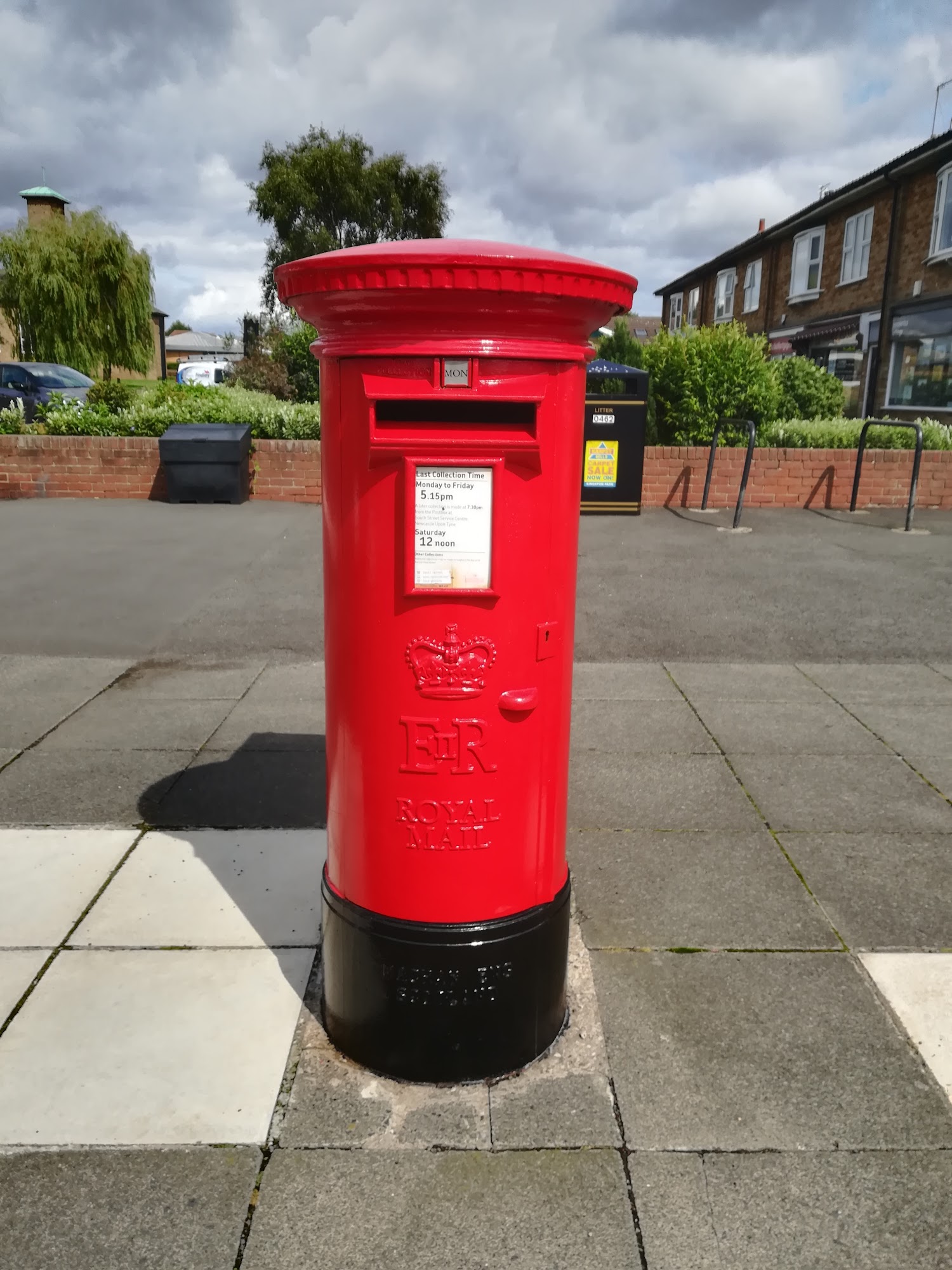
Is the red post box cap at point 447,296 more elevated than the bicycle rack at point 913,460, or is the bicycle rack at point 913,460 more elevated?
the red post box cap at point 447,296

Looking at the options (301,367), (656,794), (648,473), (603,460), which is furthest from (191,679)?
(301,367)

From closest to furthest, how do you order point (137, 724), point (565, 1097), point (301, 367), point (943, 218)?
point (565, 1097), point (137, 724), point (301, 367), point (943, 218)

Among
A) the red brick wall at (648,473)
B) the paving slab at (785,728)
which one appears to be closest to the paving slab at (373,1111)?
the paving slab at (785,728)

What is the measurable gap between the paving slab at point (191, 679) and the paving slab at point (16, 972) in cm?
256

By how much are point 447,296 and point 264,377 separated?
20.7 meters

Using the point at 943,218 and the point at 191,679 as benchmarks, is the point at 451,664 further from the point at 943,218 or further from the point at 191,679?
the point at 943,218

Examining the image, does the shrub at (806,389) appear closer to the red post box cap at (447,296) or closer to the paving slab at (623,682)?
the paving slab at (623,682)

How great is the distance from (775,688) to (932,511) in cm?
805

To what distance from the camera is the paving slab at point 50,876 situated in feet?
10.4

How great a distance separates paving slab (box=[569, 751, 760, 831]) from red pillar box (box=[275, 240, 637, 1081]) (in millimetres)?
1427

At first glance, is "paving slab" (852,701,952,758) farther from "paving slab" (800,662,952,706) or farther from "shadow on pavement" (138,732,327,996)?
"shadow on pavement" (138,732,327,996)

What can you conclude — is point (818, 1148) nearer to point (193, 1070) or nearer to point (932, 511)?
point (193, 1070)

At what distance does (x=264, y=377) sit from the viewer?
2161 cm

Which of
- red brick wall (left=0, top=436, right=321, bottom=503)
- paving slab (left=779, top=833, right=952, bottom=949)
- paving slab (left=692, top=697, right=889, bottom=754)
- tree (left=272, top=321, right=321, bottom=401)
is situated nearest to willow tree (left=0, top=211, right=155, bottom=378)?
tree (left=272, top=321, right=321, bottom=401)
